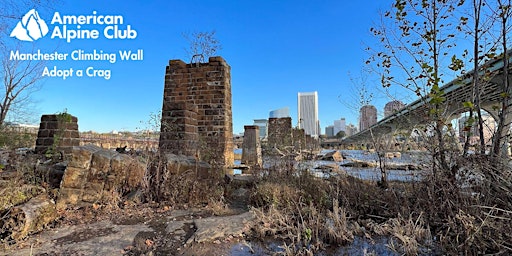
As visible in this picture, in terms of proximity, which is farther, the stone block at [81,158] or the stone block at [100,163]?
the stone block at [100,163]

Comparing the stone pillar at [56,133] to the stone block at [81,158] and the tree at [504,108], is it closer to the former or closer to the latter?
the stone block at [81,158]

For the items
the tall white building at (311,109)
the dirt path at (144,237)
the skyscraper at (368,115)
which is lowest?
the dirt path at (144,237)

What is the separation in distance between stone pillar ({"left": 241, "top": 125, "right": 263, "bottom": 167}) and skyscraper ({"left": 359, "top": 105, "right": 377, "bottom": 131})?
12.8 ft

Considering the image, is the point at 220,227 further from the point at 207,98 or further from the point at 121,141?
the point at 121,141

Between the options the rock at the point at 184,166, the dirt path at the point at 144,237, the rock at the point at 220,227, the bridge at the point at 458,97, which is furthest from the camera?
the rock at the point at 184,166

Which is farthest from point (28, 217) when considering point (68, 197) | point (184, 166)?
point (184, 166)

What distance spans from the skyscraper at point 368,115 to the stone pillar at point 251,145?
3.91m

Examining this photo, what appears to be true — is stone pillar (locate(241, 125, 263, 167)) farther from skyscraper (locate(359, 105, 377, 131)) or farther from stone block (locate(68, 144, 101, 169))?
stone block (locate(68, 144, 101, 169))

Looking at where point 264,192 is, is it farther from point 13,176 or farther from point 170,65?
point 170,65

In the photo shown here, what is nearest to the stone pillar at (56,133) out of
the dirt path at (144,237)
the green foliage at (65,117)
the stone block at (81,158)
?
the green foliage at (65,117)

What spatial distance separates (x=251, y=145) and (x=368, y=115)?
430 centimetres

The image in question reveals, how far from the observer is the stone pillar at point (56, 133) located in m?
5.76

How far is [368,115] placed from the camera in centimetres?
512

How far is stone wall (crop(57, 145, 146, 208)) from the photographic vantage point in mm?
3500
